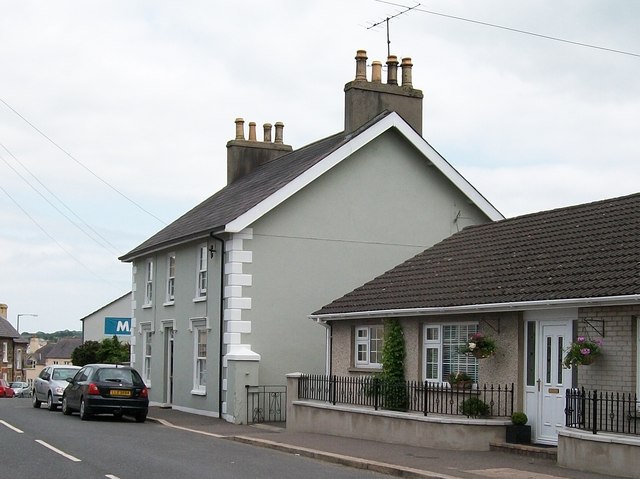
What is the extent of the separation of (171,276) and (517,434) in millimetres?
16710

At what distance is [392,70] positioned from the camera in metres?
28.7

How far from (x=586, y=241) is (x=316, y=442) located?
6.59 metres

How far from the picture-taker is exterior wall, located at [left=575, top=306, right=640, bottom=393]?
15.2 meters

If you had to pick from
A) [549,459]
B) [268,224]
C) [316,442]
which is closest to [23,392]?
[268,224]

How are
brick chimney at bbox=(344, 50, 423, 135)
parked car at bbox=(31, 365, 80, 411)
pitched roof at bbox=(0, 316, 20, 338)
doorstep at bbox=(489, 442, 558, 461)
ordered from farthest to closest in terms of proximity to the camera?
1. pitched roof at bbox=(0, 316, 20, 338)
2. parked car at bbox=(31, 365, 80, 411)
3. brick chimney at bbox=(344, 50, 423, 135)
4. doorstep at bbox=(489, 442, 558, 461)

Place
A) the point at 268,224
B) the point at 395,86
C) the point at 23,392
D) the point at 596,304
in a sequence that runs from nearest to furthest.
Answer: the point at 596,304 < the point at 268,224 < the point at 395,86 < the point at 23,392

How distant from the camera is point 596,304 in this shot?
1569 cm

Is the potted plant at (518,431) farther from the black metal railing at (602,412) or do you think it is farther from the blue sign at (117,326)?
the blue sign at (117,326)

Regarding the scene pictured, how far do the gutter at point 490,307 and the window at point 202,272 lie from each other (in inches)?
187

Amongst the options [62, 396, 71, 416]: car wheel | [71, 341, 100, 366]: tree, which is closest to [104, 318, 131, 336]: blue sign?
[62, 396, 71, 416]: car wheel

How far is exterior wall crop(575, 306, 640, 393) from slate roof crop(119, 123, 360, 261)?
1200cm

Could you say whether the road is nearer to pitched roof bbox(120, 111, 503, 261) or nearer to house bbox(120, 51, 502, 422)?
house bbox(120, 51, 502, 422)

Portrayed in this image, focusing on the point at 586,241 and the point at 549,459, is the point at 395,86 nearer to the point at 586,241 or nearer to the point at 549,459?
the point at 586,241

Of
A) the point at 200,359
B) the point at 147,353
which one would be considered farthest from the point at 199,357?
the point at 147,353
